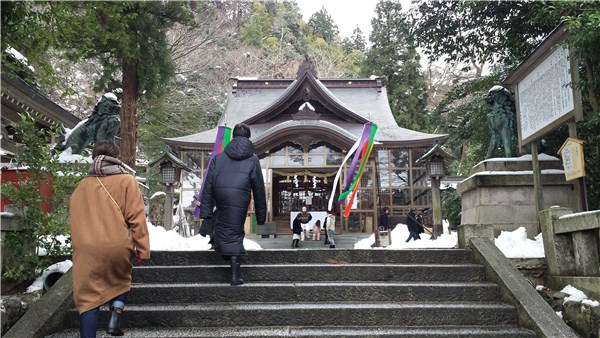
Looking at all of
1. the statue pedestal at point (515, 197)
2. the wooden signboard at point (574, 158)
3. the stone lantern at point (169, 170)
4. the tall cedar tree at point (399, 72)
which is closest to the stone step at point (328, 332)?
the wooden signboard at point (574, 158)

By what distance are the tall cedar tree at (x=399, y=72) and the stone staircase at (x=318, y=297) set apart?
20.7 m

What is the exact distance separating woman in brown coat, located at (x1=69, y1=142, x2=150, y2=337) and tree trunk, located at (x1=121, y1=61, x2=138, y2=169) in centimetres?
901

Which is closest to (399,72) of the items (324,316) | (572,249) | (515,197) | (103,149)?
(515,197)

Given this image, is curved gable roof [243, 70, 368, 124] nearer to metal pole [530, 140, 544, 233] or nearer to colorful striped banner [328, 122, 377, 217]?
colorful striped banner [328, 122, 377, 217]

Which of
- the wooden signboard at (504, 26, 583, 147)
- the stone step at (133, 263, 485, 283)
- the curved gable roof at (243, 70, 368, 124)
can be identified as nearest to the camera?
the stone step at (133, 263, 485, 283)

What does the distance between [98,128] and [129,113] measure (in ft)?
17.5

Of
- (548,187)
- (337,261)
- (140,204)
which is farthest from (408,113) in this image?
(140,204)

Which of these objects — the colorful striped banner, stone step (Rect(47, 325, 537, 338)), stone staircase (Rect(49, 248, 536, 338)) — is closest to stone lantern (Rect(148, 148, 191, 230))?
the colorful striped banner

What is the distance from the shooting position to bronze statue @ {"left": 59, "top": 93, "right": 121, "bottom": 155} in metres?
6.81

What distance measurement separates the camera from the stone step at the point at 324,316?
3551mm

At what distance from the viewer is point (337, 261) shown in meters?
4.59

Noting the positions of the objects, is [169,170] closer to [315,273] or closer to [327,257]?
[327,257]

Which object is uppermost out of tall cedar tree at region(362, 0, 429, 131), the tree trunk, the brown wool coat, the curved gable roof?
tall cedar tree at region(362, 0, 429, 131)

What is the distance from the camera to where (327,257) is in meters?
4.63
